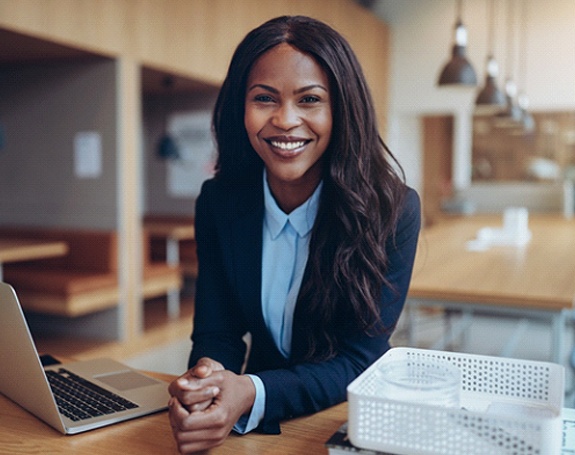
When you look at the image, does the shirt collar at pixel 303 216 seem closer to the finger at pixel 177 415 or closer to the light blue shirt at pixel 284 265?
the light blue shirt at pixel 284 265

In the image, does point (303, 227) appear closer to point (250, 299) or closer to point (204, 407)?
point (250, 299)

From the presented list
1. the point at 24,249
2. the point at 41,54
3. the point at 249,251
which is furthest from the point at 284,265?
the point at 41,54

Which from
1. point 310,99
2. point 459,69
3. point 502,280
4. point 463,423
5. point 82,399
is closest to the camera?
point 463,423

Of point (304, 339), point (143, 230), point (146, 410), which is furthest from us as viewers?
point (143, 230)

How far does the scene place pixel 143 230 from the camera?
466cm

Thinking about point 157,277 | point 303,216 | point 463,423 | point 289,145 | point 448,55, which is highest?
point 448,55

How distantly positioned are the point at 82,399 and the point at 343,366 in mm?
487

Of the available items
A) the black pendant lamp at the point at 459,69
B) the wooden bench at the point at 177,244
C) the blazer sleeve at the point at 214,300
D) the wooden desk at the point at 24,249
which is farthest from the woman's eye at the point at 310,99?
the wooden bench at the point at 177,244

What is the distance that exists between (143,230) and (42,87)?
1148 mm

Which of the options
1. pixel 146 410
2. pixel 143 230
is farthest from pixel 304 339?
pixel 143 230

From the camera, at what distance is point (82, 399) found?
1205mm

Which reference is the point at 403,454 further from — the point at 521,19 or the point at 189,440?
the point at 521,19

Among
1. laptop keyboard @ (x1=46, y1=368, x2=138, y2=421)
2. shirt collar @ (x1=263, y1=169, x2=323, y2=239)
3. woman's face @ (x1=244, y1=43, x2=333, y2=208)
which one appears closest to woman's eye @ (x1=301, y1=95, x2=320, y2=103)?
woman's face @ (x1=244, y1=43, x2=333, y2=208)

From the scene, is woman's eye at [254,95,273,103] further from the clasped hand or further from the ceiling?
the ceiling
